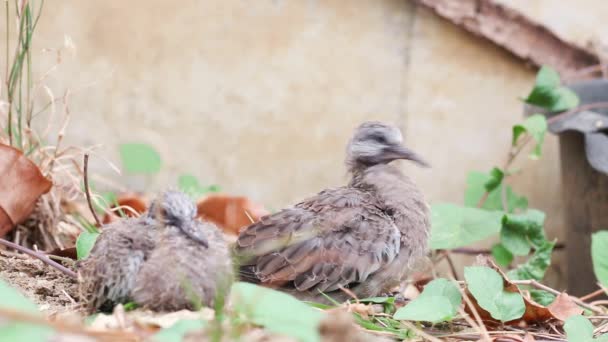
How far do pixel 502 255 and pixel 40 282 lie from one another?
2.49 meters

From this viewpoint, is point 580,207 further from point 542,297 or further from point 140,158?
point 140,158

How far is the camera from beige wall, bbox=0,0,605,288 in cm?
604

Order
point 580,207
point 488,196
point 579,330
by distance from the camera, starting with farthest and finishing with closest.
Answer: point 488,196
point 580,207
point 579,330

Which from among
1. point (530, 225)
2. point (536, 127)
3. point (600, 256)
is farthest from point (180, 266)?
point (536, 127)

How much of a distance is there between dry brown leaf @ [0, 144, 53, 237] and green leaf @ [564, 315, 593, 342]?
6.60ft

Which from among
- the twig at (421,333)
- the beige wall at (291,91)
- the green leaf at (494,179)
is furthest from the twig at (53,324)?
the beige wall at (291,91)

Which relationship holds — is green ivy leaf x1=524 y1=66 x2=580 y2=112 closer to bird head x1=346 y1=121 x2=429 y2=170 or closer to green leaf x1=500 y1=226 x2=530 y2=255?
green leaf x1=500 y1=226 x2=530 y2=255

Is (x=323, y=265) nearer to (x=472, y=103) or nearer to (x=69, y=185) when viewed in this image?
(x=69, y=185)

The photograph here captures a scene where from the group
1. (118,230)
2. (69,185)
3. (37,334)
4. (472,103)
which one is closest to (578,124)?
(472,103)

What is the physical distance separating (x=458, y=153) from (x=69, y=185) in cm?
288

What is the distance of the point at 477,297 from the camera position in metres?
3.28

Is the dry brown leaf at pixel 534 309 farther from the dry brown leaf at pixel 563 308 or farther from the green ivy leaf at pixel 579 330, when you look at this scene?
the green ivy leaf at pixel 579 330

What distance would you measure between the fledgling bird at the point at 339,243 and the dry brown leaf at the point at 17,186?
894mm

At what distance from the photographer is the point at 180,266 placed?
2.59m
